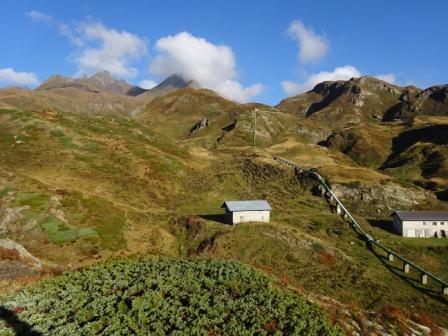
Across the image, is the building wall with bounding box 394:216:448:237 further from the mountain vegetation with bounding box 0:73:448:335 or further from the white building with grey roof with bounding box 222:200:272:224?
the white building with grey roof with bounding box 222:200:272:224

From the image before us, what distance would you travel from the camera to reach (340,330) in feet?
71.1

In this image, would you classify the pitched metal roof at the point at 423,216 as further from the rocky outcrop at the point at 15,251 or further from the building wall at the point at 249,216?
the rocky outcrop at the point at 15,251

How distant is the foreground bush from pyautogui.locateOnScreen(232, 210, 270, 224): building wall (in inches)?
2182

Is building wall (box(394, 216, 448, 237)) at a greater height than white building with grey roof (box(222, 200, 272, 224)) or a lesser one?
lesser

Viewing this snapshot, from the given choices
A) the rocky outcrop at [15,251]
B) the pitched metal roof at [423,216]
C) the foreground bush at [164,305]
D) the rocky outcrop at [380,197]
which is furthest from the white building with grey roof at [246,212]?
the foreground bush at [164,305]

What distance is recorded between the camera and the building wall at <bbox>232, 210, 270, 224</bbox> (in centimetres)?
8338

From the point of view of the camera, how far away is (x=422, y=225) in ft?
290

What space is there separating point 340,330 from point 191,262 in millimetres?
12728

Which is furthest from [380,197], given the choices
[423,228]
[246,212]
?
[246,212]

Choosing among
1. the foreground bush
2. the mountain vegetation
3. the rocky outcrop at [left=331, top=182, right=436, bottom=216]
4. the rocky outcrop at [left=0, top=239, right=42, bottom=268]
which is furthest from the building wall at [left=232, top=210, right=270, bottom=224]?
the foreground bush

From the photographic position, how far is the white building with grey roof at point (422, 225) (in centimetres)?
8735

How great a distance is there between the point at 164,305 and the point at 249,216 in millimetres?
62913

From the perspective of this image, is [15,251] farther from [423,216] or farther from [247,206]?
[423,216]

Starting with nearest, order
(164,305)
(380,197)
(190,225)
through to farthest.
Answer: (164,305) → (190,225) → (380,197)
